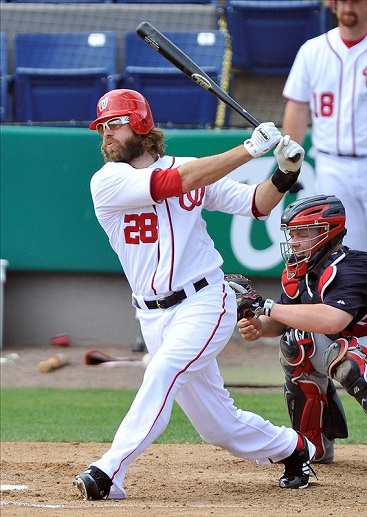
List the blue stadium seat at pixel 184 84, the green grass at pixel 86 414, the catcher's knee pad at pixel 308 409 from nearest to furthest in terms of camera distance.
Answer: the catcher's knee pad at pixel 308 409 → the green grass at pixel 86 414 → the blue stadium seat at pixel 184 84

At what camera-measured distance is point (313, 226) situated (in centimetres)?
431

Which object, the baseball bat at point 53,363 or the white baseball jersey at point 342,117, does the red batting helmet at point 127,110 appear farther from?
the baseball bat at point 53,363

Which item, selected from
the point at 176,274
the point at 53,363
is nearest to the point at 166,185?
the point at 176,274

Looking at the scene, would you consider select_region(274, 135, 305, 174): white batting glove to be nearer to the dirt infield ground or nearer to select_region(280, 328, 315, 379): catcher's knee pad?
select_region(280, 328, 315, 379): catcher's knee pad

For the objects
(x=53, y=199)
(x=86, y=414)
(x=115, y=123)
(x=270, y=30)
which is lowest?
(x=86, y=414)

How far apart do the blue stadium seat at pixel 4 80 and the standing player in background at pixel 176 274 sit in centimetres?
489

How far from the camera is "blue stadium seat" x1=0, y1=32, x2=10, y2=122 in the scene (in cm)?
892

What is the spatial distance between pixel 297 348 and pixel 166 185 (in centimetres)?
100

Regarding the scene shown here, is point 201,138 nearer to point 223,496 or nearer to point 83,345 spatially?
point 83,345

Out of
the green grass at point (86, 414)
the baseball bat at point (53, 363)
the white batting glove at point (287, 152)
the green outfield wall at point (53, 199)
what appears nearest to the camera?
the white batting glove at point (287, 152)

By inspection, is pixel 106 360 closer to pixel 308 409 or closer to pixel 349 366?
pixel 308 409

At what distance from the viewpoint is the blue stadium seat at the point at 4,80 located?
892 centimetres

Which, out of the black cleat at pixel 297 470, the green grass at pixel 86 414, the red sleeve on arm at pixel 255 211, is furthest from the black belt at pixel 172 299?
the green grass at pixel 86 414

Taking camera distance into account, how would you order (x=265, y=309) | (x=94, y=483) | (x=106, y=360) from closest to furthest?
(x=94, y=483) → (x=265, y=309) → (x=106, y=360)
